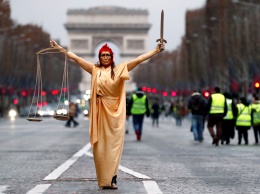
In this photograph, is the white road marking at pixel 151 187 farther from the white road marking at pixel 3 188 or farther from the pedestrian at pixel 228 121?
the pedestrian at pixel 228 121

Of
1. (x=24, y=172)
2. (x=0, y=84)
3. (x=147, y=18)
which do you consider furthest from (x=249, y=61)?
(x=147, y=18)

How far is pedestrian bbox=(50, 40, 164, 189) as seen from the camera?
1277cm

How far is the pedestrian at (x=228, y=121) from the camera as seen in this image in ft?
91.3

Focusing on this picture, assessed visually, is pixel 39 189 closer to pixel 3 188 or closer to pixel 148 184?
pixel 3 188

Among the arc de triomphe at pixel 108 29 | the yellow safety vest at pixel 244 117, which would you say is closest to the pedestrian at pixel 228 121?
the yellow safety vest at pixel 244 117

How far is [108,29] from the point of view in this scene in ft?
518

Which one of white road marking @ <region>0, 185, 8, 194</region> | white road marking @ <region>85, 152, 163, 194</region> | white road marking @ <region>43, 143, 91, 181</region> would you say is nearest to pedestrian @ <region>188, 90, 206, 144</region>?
white road marking @ <region>43, 143, 91, 181</region>

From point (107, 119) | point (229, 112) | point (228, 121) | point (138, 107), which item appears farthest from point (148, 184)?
point (138, 107)

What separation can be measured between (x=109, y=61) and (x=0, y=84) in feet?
263

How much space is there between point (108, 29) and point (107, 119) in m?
145

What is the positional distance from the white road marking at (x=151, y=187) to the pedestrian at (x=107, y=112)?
1.39 feet

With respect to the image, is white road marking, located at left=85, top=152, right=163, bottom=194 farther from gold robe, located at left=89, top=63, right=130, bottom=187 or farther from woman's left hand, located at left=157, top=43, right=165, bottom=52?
woman's left hand, located at left=157, top=43, right=165, bottom=52

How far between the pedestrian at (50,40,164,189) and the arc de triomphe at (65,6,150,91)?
140318 mm

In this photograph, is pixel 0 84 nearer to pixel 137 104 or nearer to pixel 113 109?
pixel 137 104
